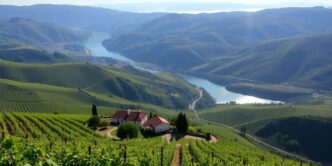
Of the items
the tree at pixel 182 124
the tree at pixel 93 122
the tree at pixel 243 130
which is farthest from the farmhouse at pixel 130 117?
the tree at pixel 243 130

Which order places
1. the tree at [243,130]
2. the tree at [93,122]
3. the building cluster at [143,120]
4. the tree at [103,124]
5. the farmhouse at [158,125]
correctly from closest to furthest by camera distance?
1. the farmhouse at [158,125]
2. the tree at [93,122]
3. the building cluster at [143,120]
4. the tree at [103,124]
5. the tree at [243,130]

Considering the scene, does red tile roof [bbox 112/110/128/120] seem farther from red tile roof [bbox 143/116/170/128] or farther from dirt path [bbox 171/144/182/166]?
dirt path [bbox 171/144/182/166]

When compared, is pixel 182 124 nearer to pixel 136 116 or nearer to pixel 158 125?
pixel 158 125

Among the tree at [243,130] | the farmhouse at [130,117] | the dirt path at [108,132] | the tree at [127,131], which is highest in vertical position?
the farmhouse at [130,117]

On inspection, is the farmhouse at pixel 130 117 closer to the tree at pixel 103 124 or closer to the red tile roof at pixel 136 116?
the red tile roof at pixel 136 116

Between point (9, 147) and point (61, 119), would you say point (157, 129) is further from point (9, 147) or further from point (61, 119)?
point (9, 147)

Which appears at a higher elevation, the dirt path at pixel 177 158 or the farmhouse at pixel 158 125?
the farmhouse at pixel 158 125

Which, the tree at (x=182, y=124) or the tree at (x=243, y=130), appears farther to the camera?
the tree at (x=243, y=130)
